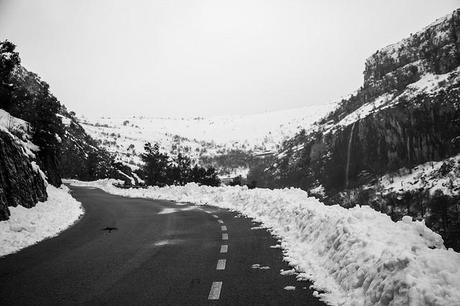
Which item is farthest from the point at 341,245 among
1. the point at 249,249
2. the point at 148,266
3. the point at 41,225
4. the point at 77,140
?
the point at 77,140

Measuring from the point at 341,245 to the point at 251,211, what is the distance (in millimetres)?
10606

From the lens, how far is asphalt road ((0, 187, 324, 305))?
577cm

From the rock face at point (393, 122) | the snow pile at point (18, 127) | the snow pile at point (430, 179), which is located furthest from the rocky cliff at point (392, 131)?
the snow pile at point (18, 127)

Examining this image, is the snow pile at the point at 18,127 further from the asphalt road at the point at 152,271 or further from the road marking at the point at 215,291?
the road marking at the point at 215,291

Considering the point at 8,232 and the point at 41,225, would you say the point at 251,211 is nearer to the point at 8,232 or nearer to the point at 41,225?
the point at 41,225

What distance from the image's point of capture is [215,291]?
19.6 ft

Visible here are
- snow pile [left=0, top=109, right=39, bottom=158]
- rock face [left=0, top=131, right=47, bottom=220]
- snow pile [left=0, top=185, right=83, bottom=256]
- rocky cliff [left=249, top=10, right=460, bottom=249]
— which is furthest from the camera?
rocky cliff [left=249, top=10, right=460, bottom=249]

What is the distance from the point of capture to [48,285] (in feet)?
21.3

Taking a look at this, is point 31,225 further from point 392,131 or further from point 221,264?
point 392,131

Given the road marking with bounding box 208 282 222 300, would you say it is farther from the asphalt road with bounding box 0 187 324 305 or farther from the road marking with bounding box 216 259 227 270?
the road marking with bounding box 216 259 227 270

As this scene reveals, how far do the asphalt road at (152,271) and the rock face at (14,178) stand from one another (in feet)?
12.2

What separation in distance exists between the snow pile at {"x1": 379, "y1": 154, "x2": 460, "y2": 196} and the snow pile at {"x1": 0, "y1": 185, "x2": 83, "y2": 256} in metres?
121

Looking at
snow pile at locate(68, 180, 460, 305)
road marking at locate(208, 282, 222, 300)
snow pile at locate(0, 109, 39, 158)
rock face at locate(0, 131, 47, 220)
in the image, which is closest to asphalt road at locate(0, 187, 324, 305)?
road marking at locate(208, 282, 222, 300)

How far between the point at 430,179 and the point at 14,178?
128814 mm
